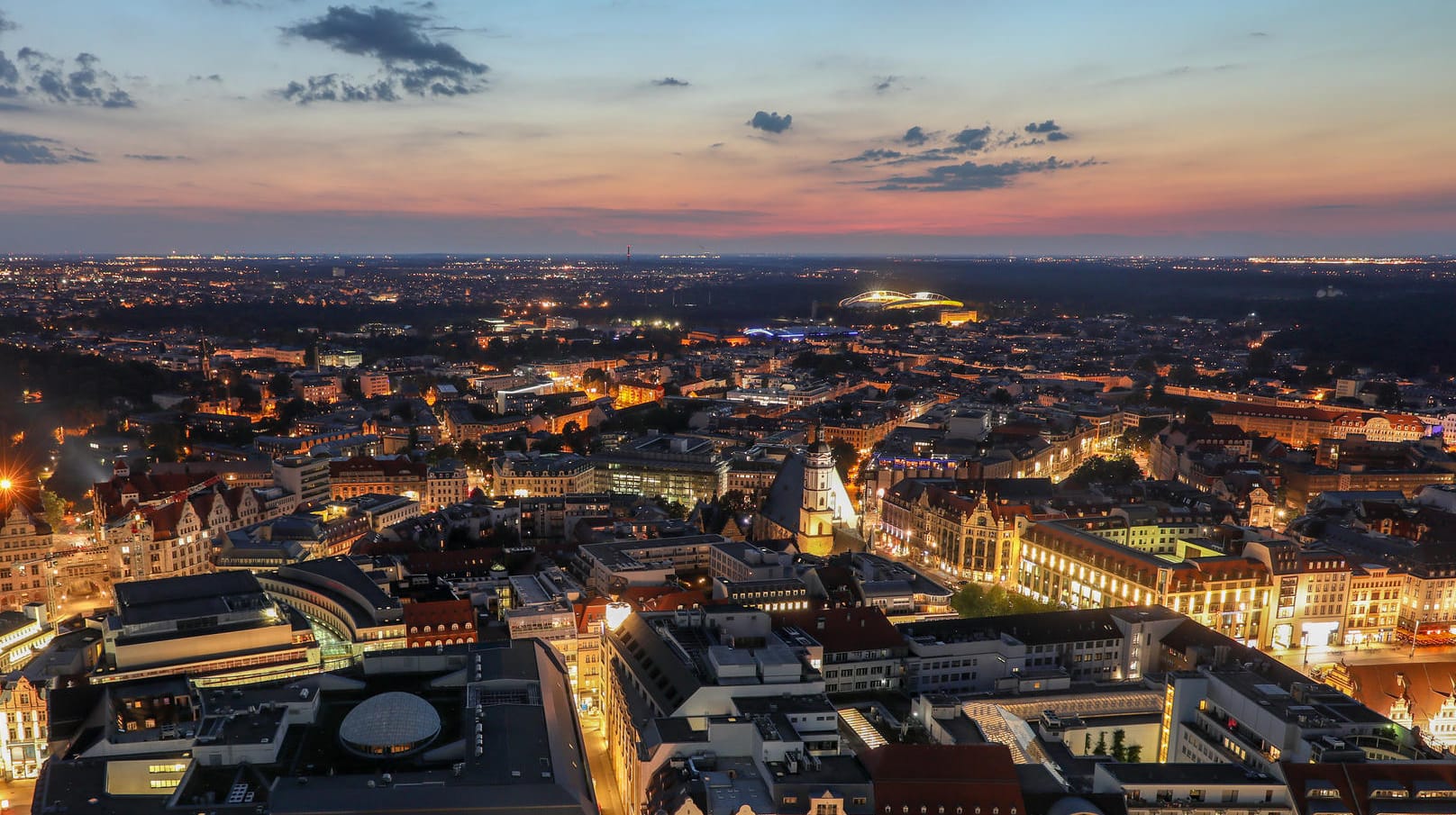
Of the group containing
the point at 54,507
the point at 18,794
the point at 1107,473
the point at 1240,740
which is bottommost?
the point at 18,794

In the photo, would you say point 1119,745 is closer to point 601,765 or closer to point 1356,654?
point 601,765

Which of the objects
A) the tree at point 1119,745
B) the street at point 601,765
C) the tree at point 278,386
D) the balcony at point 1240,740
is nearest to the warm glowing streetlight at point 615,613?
the street at point 601,765

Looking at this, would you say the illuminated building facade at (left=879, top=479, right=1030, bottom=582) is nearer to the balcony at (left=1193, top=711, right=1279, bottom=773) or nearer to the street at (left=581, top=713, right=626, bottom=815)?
the balcony at (left=1193, top=711, right=1279, bottom=773)

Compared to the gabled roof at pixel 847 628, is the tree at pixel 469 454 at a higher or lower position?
lower

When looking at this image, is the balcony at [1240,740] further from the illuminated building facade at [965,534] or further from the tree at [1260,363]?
the tree at [1260,363]

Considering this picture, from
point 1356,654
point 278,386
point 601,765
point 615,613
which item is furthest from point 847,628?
point 278,386

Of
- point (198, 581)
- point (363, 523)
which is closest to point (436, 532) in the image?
point (363, 523)

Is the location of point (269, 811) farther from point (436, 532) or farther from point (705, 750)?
point (436, 532)
